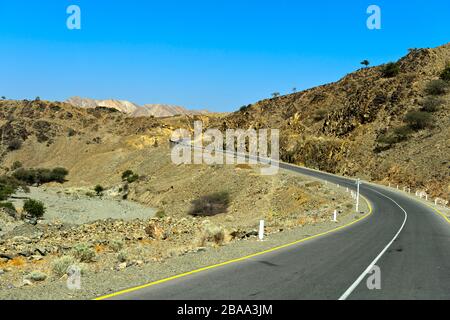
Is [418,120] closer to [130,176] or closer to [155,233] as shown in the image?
[130,176]

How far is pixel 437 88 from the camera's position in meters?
73.6

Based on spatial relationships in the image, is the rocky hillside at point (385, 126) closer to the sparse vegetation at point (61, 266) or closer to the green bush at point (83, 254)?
the green bush at point (83, 254)

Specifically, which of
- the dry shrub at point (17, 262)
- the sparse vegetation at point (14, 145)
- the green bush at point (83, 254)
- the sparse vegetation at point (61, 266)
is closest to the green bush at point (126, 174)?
the sparse vegetation at point (14, 145)

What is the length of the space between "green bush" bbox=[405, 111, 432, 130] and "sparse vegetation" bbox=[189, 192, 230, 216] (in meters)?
36.7

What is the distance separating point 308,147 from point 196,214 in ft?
116

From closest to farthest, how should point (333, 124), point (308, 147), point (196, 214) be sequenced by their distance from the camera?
1. point (196, 214)
2. point (308, 147)
3. point (333, 124)

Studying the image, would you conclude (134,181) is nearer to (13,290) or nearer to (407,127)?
(407,127)

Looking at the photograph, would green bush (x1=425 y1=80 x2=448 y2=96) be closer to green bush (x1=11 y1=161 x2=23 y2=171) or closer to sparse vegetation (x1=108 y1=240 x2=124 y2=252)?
sparse vegetation (x1=108 y1=240 x2=124 y2=252)

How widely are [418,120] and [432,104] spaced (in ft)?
16.6

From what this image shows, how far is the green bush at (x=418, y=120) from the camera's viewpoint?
2630 inches

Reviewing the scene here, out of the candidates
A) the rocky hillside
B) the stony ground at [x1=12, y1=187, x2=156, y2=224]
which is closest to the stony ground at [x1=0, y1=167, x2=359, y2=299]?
the stony ground at [x1=12, y1=187, x2=156, y2=224]

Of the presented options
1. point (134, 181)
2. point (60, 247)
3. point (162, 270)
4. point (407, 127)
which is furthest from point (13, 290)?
point (407, 127)
